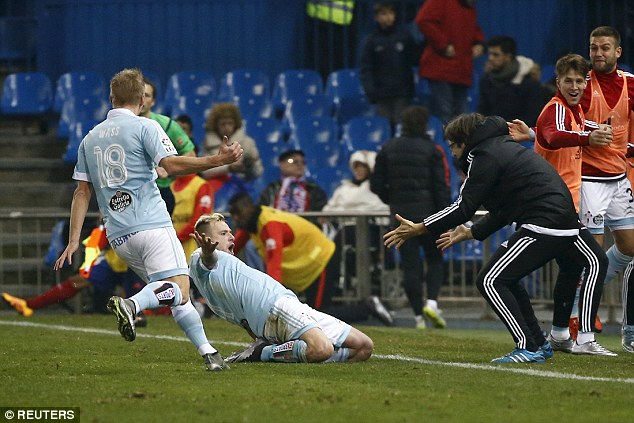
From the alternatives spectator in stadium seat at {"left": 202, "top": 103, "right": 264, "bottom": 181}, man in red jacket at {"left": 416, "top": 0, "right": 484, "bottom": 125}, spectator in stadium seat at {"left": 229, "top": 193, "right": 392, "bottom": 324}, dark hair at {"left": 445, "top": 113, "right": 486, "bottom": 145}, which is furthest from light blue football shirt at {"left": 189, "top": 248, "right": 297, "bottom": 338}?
man in red jacket at {"left": 416, "top": 0, "right": 484, "bottom": 125}

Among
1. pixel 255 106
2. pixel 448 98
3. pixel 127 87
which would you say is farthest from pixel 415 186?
pixel 127 87

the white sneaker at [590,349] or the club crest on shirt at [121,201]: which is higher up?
the club crest on shirt at [121,201]

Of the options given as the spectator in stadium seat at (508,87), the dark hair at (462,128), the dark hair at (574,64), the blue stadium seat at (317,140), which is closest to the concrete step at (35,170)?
the blue stadium seat at (317,140)

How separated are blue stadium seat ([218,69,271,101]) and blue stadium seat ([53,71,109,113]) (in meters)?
1.69

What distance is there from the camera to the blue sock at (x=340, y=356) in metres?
9.54

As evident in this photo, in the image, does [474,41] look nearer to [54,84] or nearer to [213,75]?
[213,75]

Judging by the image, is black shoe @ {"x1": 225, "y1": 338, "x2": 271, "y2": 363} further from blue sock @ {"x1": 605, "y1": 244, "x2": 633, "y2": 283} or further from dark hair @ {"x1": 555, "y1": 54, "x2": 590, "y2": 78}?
blue sock @ {"x1": 605, "y1": 244, "x2": 633, "y2": 283}

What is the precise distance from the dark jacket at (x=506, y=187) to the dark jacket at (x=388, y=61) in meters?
8.87

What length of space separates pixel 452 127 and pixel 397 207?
5135mm

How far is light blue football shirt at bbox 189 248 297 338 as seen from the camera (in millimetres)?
9344

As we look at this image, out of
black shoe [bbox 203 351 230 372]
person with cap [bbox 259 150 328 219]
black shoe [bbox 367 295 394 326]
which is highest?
person with cap [bbox 259 150 328 219]

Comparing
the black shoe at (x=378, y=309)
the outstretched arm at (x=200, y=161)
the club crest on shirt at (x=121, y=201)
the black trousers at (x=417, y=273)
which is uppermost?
the outstretched arm at (x=200, y=161)

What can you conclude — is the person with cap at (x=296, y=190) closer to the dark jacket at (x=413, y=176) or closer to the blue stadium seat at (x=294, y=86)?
the dark jacket at (x=413, y=176)

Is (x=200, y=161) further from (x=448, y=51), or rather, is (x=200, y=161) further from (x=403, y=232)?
(x=448, y=51)
